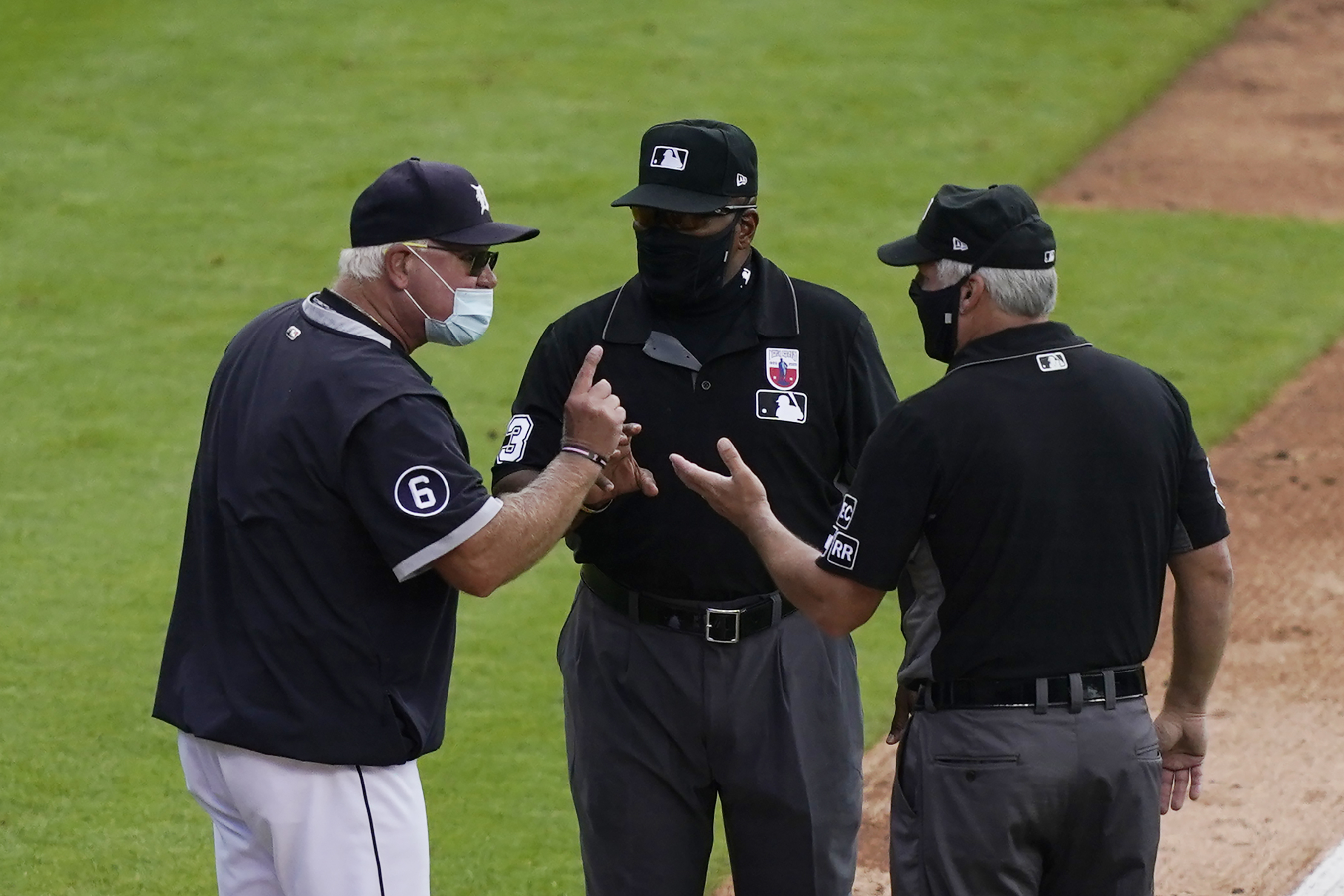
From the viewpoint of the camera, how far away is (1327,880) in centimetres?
495

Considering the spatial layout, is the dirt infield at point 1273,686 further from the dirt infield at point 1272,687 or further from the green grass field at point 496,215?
the green grass field at point 496,215

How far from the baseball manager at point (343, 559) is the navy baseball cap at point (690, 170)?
0.50m

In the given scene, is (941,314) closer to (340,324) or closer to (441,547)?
(441,547)

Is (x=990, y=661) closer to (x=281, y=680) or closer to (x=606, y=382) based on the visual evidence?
(x=606, y=382)

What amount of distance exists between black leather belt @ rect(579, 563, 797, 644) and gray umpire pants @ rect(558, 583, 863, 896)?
2 cm

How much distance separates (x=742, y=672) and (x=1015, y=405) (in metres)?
0.96

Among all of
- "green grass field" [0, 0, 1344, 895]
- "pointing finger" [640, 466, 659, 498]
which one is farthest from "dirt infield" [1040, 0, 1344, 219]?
"pointing finger" [640, 466, 659, 498]

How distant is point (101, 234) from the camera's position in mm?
10656

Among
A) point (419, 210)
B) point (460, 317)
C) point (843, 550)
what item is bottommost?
point (843, 550)

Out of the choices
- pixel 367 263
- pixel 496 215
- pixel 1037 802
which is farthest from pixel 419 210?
pixel 496 215

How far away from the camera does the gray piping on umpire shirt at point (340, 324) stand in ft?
11.1

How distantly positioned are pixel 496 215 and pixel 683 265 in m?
7.02

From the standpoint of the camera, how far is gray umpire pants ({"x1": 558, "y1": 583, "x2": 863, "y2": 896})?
379 centimetres

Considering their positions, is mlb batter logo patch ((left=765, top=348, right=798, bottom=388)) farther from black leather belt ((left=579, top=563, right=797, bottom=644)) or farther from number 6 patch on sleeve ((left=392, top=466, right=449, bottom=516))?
number 6 patch on sleeve ((left=392, top=466, right=449, bottom=516))
